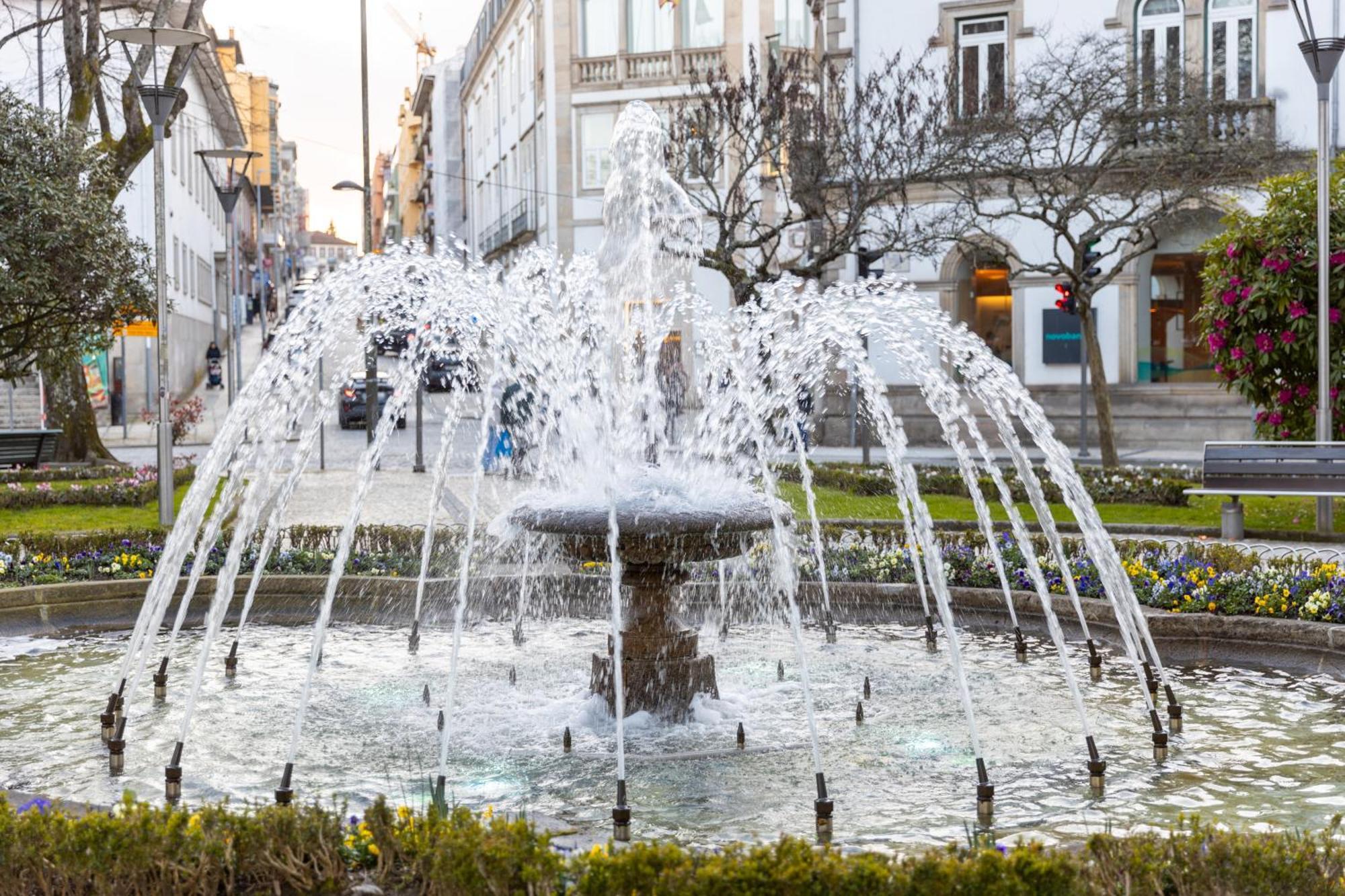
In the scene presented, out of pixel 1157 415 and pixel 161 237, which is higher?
pixel 161 237

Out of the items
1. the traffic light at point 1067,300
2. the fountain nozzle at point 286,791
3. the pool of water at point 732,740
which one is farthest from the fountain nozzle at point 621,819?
the traffic light at point 1067,300

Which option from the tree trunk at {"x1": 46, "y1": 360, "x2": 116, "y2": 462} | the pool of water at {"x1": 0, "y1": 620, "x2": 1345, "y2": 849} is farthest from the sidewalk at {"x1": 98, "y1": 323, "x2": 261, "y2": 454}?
the pool of water at {"x1": 0, "y1": 620, "x2": 1345, "y2": 849}

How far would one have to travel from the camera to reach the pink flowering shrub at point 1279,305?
49.9 feet

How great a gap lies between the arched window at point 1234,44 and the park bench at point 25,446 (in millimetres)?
20142

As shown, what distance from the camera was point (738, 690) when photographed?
8664mm

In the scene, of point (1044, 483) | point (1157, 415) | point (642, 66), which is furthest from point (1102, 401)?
point (642, 66)

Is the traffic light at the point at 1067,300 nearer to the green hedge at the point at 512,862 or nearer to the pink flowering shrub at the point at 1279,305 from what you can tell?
the pink flowering shrub at the point at 1279,305

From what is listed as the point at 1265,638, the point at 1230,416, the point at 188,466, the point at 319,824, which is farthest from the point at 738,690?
the point at 1230,416

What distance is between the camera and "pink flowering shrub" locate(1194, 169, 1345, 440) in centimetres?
1521

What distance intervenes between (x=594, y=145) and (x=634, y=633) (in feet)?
126

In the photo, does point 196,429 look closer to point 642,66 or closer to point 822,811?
point 642,66

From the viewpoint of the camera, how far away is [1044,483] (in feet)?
59.8

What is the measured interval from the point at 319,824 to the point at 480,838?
2.13 ft

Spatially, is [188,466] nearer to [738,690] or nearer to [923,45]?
[738,690]
